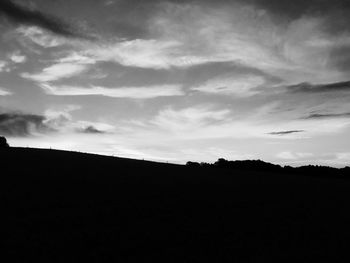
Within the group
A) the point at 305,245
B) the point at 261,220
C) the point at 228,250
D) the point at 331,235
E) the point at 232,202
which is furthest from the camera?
the point at 232,202

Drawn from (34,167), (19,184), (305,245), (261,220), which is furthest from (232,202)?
(34,167)

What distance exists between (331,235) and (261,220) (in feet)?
9.44

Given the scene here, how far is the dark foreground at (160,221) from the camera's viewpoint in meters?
10.8

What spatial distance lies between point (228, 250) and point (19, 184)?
14410 mm

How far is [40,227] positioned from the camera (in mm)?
12906

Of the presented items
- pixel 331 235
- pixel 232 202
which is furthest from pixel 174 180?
pixel 331 235

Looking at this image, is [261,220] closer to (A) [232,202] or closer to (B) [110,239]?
(A) [232,202]

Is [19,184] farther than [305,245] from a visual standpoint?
Yes

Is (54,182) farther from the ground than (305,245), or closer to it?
farther from the ground

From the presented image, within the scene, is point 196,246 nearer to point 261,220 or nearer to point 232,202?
point 261,220

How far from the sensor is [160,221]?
14.7 meters

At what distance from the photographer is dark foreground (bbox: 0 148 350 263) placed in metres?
10.8

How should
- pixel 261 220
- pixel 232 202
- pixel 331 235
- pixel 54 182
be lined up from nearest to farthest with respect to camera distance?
pixel 331 235 < pixel 261 220 < pixel 232 202 < pixel 54 182

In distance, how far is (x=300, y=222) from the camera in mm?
16250
